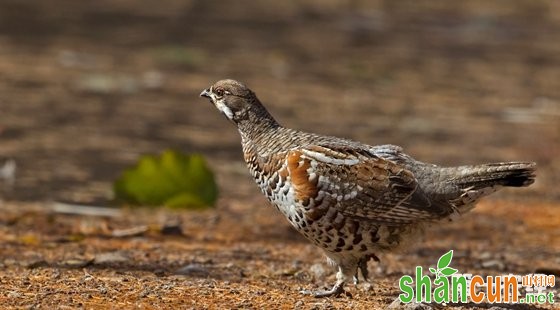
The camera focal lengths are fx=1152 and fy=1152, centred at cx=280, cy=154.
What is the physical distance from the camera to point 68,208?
10.5 meters

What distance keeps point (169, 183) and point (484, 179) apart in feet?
13.8

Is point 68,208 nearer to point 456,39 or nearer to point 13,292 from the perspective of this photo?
point 13,292

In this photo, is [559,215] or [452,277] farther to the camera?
[559,215]

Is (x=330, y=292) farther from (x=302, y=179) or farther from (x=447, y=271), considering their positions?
(x=447, y=271)

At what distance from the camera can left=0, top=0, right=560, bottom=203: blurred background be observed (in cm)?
1347

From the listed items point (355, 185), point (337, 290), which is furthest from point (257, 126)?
point (337, 290)

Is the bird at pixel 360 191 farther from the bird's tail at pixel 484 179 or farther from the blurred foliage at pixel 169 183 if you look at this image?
the blurred foliage at pixel 169 183

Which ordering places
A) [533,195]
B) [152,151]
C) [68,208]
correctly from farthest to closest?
[152,151] → [533,195] → [68,208]

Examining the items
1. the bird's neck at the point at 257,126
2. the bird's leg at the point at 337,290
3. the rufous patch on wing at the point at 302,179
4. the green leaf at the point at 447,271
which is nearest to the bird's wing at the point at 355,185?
the rufous patch on wing at the point at 302,179

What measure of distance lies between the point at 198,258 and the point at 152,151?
16.7 ft

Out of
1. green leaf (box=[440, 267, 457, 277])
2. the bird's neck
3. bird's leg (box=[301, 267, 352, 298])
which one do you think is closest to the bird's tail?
green leaf (box=[440, 267, 457, 277])

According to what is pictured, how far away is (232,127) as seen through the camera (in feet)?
50.1

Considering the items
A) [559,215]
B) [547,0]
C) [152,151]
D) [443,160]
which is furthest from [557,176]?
[547,0]

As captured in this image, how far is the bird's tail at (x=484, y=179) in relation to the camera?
6.79 metres
